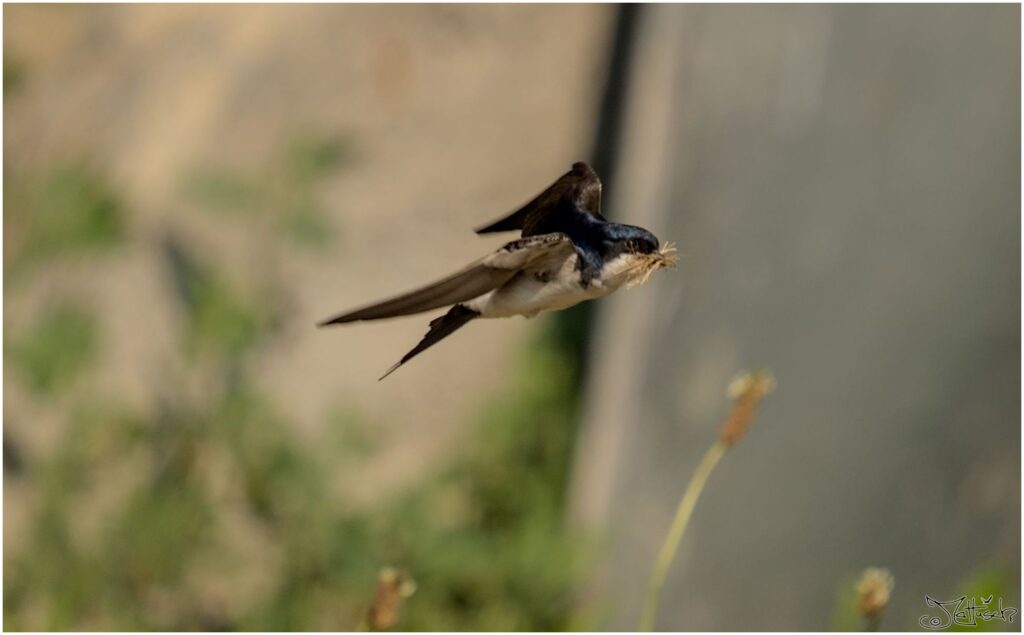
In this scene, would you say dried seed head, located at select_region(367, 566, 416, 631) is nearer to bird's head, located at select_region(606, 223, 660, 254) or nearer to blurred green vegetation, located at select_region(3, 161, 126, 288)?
bird's head, located at select_region(606, 223, 660, 254)

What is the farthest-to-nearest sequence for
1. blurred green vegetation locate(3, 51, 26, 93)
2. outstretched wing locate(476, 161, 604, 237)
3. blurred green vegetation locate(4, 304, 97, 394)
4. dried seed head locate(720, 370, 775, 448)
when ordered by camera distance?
blurred green vegetation locate(3, 51, 26, 93)
blurred green vegetation locate(4, 304, 97, 394)
dried seed head locate(720, 370, 775, 448)
outstretched wing locate(476, 161, 604, 237)

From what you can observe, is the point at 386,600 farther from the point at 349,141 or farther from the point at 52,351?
the point at 349,141

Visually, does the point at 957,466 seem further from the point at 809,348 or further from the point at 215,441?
the point at 215,441

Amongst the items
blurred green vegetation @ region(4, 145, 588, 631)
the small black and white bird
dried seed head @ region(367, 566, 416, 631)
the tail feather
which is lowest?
blurred green vegetation @ region(4, 145, 588, 631)

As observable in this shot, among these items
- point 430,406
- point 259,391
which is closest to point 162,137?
point 259,391

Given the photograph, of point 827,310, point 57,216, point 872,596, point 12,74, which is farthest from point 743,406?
point 12,74

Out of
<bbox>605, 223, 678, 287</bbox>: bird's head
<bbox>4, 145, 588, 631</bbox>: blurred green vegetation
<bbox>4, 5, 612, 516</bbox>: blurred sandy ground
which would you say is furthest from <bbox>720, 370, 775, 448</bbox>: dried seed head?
<bbox>4, 5, 612, 516</bbox>: blurred sandy ground

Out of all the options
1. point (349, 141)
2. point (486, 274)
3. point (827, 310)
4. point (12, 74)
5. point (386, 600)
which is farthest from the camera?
point (12, 74)

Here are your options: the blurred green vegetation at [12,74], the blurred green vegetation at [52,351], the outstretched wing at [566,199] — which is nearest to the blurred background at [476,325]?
the blurred green vegetation at [52,351]
